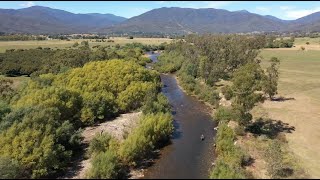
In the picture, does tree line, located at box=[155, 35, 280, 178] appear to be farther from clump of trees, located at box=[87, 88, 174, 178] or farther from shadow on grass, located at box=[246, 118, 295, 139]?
clump of trees, located at box=[87, 88, 174, 178]

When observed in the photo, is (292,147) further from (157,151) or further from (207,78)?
(207,78)

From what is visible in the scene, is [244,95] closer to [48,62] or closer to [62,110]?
[62,110]

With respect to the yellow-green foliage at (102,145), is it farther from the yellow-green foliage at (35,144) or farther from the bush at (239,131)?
the bush at (239,131)

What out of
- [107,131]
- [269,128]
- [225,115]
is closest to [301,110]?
[269,128]

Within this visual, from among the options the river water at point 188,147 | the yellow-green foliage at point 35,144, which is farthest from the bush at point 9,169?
the river water at point 188,147

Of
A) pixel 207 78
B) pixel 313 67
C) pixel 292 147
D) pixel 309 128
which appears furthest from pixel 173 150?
pixel 313 67
